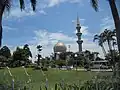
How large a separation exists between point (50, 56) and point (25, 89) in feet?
406

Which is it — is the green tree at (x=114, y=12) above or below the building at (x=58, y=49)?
below

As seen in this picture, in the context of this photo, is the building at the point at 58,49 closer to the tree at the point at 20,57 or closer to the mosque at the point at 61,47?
the mosque at the point at 61,47

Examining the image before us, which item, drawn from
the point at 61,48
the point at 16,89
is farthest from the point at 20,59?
the point at 16,89

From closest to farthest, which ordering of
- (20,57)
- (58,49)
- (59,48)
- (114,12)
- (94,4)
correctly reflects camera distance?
1. (114,12)
2. (94,4)
3. (20,57)
4. (58,49)
5. (59,48)

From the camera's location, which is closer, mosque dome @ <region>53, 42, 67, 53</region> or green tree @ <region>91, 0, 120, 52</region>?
green tree @ <region>91, 0, 120, 52</region>

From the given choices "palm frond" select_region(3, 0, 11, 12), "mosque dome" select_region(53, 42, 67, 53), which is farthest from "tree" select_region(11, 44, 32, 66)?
"palm frond" select_region(3, 0, 11, 12)

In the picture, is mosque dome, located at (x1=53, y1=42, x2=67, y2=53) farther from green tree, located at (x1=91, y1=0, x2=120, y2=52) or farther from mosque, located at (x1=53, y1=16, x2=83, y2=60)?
green tree, located at (x1=91, y1=0, x2=120, y2=52)

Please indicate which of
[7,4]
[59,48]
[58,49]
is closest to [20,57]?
[58,49]

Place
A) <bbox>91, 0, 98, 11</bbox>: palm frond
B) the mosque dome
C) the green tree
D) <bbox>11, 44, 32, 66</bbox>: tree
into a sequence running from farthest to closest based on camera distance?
the mosque dome, <bbox>11, 44, 32, 66</bbox>: tree, <bbox>91, 0, 98, 11</bbox>: palm frond, the green tree

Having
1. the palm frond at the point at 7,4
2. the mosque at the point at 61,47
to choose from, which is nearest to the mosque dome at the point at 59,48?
A: the mosque at the point at 61,47

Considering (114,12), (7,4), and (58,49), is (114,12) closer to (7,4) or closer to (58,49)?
(7,4)

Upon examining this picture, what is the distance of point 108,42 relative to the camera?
7862cm

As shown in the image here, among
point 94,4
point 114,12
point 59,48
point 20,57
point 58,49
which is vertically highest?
point 59,48

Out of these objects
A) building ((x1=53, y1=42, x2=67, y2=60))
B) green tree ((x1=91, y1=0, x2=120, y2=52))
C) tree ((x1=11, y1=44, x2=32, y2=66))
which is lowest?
green tree ((x1=91, y1=0, x2=120, y2=52))
